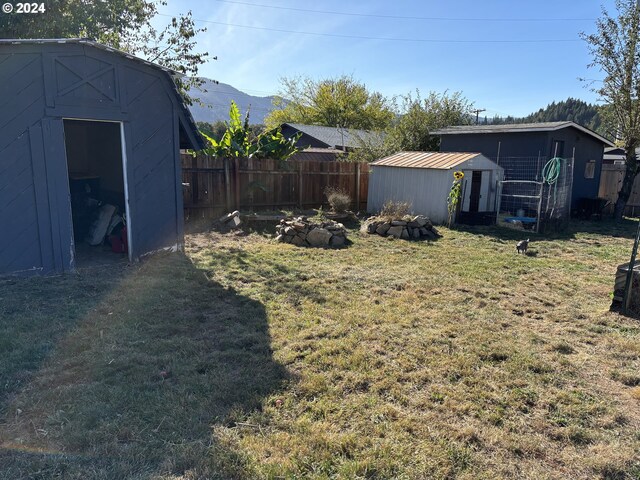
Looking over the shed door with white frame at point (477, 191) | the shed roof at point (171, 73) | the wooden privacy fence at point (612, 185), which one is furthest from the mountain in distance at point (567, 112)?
the shed roof at point (171, 73)

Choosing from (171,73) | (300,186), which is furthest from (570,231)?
(171,73)

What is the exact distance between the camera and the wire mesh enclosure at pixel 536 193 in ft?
37.8

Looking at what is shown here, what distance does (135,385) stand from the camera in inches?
133

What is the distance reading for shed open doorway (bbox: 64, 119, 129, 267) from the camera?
834 cm

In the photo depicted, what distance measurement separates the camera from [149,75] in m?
6.96

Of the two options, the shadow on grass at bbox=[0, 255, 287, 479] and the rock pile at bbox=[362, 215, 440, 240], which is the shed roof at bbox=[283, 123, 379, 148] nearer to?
the rock pile at bbox=[362, 215, 440, 240]

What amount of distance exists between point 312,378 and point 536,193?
12925 mm

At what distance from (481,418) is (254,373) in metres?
1.82

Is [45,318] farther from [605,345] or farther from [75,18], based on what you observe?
[75,18]

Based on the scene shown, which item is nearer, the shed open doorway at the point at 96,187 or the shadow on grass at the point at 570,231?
the shed open doorway at the point at 96,187

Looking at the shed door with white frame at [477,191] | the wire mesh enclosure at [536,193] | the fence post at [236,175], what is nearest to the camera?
the wire mesh enclosure at [536,193]

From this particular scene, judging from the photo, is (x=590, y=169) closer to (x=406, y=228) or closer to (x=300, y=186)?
(x=406, y=228)

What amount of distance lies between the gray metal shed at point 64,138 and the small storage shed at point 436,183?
7.35 metres

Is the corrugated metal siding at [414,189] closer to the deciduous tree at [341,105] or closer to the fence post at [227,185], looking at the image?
the fence post at [227,185]
